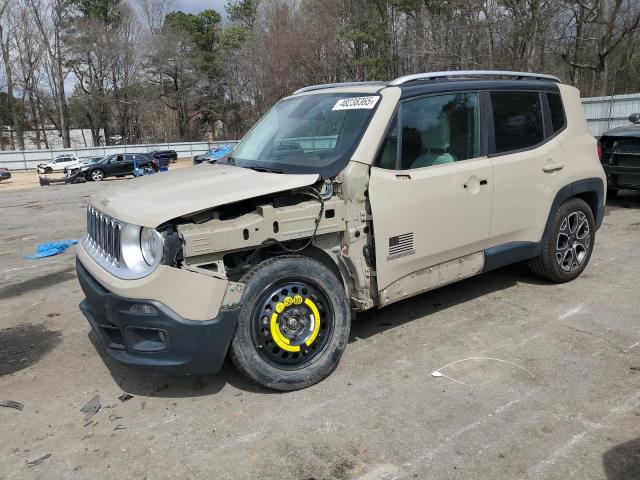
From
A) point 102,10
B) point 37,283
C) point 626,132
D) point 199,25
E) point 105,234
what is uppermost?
point 102,10

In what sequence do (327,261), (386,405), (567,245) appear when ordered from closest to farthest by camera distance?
(386,405)
(327,261)
(567,245)

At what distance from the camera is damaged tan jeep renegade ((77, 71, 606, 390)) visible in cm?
310

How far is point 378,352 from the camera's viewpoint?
397cm

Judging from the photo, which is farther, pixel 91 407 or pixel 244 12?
pixel 244 12

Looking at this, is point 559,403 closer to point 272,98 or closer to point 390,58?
point 390,58

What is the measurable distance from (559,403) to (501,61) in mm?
26965

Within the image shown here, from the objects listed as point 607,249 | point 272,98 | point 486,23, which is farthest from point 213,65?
point 607,249

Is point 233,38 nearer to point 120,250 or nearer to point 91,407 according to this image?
point 120,250

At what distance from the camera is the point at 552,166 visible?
189 inches

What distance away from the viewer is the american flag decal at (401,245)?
376 cm

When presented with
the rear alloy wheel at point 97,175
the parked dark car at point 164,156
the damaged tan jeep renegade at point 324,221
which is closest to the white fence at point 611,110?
the damaged tan jeep renegade at point 324,221

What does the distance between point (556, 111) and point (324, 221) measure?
2875 millimetres

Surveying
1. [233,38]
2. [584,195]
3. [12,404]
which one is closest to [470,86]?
[584,195]

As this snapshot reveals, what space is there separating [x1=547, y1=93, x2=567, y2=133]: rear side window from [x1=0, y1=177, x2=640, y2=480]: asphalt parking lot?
161cm
